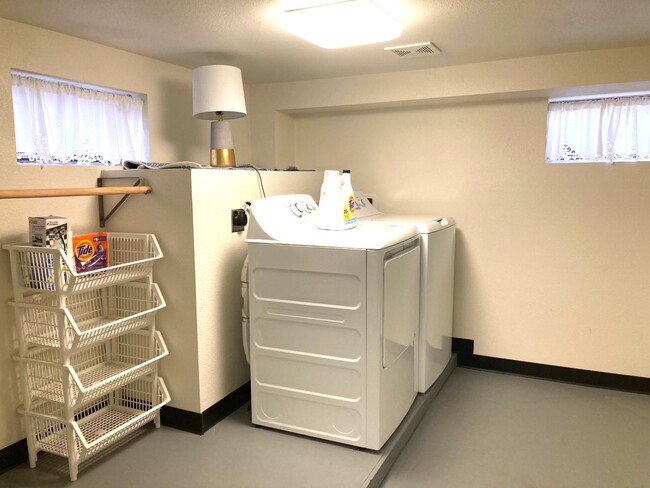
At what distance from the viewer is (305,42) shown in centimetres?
265

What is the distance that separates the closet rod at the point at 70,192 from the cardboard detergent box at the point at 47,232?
13cm

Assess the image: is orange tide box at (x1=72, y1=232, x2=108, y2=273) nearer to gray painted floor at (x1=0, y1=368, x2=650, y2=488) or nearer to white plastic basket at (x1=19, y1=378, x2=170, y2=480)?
white plastic basket at (x1=19, y1=378, x2=170, y2=480)

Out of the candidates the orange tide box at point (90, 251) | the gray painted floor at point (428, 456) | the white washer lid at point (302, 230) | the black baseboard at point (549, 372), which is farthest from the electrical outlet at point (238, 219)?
the black baseboard at point (549, 372)

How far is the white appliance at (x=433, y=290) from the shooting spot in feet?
9.22

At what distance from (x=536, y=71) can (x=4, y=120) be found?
2.93 meters

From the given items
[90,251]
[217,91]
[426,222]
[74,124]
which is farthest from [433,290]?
[74,124]

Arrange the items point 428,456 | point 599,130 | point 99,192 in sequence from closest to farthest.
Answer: point 99,192
point 428,456
point 599,130

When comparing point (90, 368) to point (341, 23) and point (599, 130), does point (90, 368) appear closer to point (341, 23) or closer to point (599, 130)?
point (341, 23)

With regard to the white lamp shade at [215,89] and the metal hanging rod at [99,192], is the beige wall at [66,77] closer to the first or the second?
the metal hanging rod at [99,192]

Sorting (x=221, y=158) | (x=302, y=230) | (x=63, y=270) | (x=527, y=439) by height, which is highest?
(x=221, y=158)

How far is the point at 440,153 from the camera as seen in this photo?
11.8 feet

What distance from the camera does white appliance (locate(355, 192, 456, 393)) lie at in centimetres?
281

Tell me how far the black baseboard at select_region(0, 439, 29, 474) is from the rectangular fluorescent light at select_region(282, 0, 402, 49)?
2306mm

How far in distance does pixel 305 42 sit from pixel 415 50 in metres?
0.65
